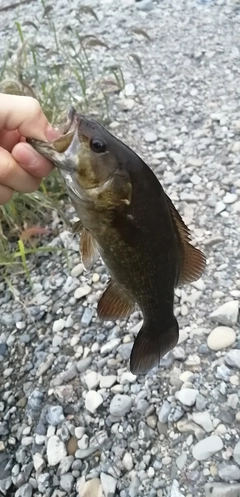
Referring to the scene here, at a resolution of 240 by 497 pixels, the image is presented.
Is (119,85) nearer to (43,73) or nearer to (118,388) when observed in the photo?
(43,73)

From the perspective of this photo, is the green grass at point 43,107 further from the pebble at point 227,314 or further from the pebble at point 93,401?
the pebble at point 227,314

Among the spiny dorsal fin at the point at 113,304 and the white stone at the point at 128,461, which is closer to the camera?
the spiny dorsal fin at the point at 113,304

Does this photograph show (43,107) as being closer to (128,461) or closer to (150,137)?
(150,137)

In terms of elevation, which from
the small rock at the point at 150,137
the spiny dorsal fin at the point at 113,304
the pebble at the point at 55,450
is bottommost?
the pebble at the point at 55,450

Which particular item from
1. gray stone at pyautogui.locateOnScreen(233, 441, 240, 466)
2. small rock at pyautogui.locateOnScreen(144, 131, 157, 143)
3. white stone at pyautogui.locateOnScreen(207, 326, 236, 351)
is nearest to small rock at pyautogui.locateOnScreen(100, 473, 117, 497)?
gray stone at pyautogui.locateOnScreen(233, 441, 240, 466)

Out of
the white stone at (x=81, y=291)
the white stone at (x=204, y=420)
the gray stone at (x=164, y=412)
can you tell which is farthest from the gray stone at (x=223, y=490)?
the white stone at (x=81, y=291)

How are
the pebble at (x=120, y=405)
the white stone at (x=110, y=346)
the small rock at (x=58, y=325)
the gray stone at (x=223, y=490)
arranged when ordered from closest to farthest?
the gray stone at (x=223, y=490) → the pebble at (x=120, y=405) → the white stone at (x=110, y=346) → the small rock at (x=58, y=325)

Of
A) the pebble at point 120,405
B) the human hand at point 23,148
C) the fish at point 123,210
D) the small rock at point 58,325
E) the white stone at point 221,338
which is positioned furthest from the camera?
the small rock at point 58,325

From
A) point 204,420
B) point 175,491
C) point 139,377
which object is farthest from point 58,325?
point 175,491

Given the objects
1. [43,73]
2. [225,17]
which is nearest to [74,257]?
[43,73]
